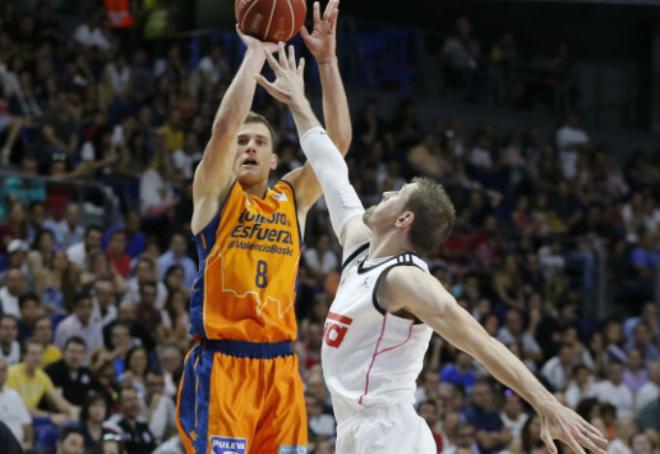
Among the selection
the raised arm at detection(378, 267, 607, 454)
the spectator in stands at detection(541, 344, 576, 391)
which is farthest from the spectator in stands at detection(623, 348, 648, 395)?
the raised arm at detection(378, 267, 607, 454)

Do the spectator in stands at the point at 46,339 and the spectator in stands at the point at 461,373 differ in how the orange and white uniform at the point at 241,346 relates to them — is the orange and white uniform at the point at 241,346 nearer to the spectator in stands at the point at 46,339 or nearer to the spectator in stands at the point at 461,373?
the spectator in stands at the point at 46,339

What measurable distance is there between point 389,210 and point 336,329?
1.90 feet

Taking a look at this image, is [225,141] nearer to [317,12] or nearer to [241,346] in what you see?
[317,12]

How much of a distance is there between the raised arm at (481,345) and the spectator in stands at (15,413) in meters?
5.63

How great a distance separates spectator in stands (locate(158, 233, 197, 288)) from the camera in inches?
532

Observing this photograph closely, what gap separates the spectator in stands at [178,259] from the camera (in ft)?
44.3

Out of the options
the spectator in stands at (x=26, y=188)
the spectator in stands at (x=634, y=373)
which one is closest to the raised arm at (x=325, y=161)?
the spectator in stands at (x=26, y=188)

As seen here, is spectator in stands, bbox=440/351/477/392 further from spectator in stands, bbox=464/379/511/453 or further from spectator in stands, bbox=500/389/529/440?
spectator in stands, bbox=464/379/511/453

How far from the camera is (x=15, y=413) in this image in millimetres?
10422

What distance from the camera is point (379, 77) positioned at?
20.5 m

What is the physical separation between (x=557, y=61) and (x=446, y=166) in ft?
15.2

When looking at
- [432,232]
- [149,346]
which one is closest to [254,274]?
[432,232]

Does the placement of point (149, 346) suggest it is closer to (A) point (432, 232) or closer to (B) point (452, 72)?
(A) point (432, 232)

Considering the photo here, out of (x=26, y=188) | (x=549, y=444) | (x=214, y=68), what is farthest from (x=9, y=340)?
(x=214, y=68)
